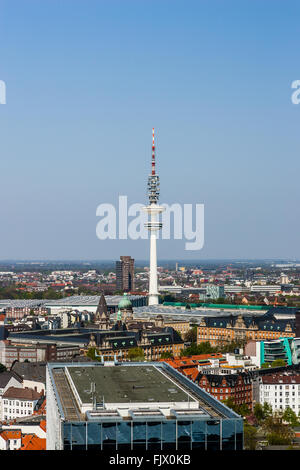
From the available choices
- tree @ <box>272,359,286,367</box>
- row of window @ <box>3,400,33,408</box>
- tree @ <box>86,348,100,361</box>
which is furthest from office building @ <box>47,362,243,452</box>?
→ tree @ <box>86,348,100,361</box>

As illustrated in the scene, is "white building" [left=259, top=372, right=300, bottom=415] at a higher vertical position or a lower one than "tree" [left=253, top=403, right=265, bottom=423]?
higher

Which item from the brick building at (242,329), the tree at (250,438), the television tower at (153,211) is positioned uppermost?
the television tower at (153,211)

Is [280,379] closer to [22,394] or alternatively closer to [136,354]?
[22,394]

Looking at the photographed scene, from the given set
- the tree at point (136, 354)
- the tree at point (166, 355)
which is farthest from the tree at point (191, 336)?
the tree at point (136, 354)

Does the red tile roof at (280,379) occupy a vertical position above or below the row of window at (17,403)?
above

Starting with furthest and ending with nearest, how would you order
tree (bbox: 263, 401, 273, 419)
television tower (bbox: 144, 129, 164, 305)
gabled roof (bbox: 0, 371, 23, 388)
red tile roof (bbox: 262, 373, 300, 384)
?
1. television tower (bbox: 144, 129, 164, 305)
2. gabled roof (bbox: 0, 371, 23, 388)
3. red tile roof (bbox: 262, 373, 300, 384)
4. tree (bbox: 263, 401, 273, 419)

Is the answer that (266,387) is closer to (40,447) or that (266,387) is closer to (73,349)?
(40,447)

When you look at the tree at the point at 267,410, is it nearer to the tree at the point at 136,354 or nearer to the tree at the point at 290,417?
the tree at the point at 290,417

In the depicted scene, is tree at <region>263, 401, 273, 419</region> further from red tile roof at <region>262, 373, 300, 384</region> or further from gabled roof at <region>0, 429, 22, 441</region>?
gabled roof at <region>0, 429, 22, 441</region>
